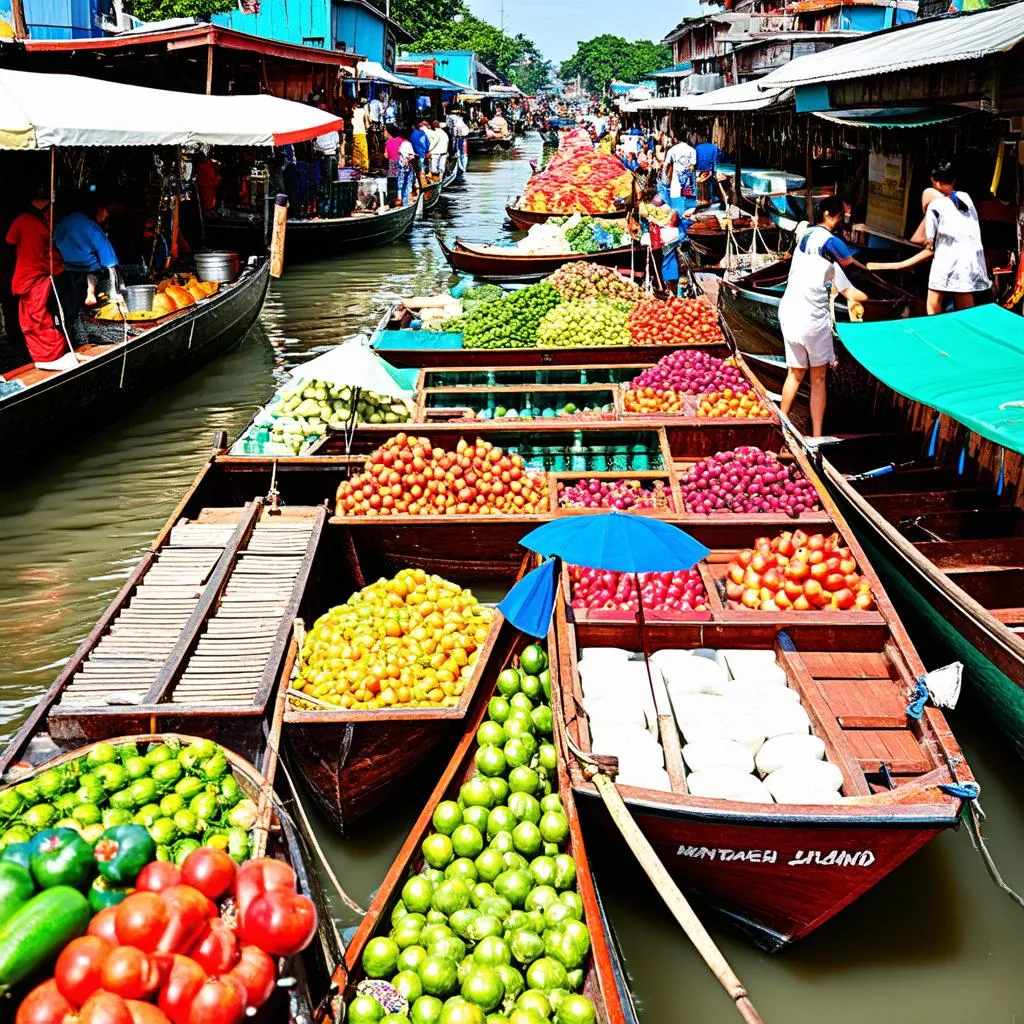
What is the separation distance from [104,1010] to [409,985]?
1.23 meters

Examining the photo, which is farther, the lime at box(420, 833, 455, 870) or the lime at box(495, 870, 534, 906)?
the lime at box(420, 833, 455, 870)

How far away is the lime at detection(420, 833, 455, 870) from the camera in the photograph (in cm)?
386

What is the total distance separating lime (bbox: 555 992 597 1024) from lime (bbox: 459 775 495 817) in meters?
1.01

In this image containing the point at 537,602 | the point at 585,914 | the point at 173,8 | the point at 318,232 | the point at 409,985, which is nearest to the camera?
the point at 409,985

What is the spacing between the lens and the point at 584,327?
10.9 meters

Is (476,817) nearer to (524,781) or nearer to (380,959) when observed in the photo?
→ (524,781)

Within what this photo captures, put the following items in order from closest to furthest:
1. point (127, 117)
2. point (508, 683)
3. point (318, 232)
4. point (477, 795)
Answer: point (477, 795) → point (508, 683) → point (127, 117) → point (318, 232)

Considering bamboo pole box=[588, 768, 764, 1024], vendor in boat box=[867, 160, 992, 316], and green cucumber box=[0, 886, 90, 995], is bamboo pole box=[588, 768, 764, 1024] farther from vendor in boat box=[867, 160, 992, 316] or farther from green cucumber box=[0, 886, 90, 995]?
vendor in boat box=[867, 160, 992, 316]

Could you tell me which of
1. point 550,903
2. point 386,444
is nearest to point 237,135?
point 386,444

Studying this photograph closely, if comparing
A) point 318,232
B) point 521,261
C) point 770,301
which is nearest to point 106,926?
point 770,301

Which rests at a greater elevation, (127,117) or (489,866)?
(127,117)

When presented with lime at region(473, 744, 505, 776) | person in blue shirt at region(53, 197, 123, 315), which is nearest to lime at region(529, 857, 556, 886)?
lime at region(473, 744, 505, 776)

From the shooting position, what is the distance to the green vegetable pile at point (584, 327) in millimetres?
10758

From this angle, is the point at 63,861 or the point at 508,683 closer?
the point at 63,861
